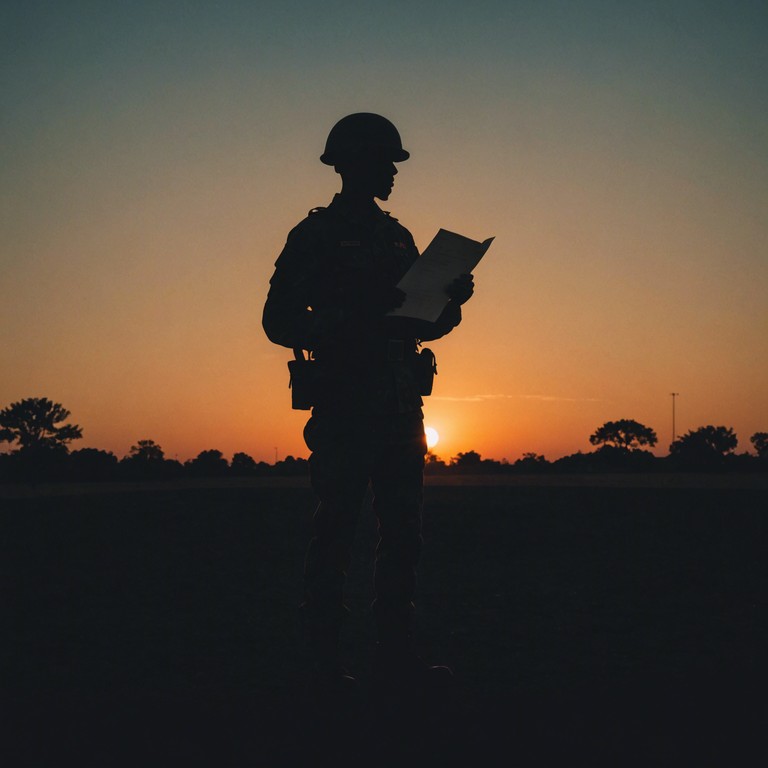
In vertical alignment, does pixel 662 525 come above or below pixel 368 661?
above

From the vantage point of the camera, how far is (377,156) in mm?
4559

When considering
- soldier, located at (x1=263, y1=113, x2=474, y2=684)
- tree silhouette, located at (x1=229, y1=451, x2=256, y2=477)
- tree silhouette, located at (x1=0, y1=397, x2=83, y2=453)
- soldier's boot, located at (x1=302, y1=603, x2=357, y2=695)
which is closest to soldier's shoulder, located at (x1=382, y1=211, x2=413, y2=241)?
soldier, located at (x1=263, y1=113, x2=474, y2=684)

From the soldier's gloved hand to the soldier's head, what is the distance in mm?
654

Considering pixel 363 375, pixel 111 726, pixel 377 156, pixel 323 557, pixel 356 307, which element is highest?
pixel 377 156

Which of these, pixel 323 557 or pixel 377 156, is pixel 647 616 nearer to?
pixel 323 557

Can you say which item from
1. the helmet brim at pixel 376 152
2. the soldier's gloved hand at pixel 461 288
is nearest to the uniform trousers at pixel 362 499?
the soldier's gloved hand at pixel 461 288

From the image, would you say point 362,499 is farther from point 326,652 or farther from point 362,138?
point 362,138

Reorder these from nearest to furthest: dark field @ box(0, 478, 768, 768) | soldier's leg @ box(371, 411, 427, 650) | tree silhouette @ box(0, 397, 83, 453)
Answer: dark field @ box(0, 478, 768, 768) < soldier's leg @ box(371, 411, 427, 650) < tree silhouette @ box(0, 397, 83, 453)

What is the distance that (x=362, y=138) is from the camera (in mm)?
4516

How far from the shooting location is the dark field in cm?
354

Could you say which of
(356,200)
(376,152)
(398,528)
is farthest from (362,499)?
(376,152)

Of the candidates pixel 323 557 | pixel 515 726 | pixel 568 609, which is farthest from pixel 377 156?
pixel 568 609

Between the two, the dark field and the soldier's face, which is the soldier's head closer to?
the soldier's face

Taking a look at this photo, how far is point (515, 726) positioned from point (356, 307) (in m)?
2.07
